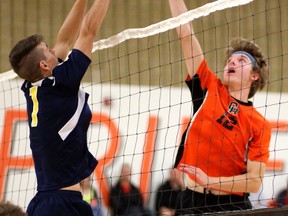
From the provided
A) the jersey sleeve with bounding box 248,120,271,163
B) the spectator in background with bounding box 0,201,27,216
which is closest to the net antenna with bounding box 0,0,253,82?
the jersey sleeve with bounding box 248,120,271,163

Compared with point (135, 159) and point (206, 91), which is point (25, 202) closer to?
point (135, 159)

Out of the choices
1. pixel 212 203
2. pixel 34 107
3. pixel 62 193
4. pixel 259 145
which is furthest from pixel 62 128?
pixel 259 145

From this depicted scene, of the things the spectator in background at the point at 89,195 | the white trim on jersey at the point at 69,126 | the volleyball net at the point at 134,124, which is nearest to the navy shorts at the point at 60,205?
the white trim on jersey at the point at 69,126

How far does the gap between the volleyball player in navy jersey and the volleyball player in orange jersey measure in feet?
3.04

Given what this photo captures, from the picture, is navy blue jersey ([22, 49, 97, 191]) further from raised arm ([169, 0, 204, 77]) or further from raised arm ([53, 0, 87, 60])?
raised arm ([169, 0, 204, 77])

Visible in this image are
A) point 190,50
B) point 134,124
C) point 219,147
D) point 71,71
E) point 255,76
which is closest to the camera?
point 71,71

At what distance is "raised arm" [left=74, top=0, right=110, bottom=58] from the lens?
4461 millimetres

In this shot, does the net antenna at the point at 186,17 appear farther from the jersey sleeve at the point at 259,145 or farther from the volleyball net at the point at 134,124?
the volleyball net at the point at 134,124

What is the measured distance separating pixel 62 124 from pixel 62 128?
0.02m

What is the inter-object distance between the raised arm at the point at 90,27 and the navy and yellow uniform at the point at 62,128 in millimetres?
79

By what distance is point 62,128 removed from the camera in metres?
4.38

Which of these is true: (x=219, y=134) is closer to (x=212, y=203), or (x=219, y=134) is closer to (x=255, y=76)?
(x=212, y=203)

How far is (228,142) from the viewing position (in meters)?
5.11

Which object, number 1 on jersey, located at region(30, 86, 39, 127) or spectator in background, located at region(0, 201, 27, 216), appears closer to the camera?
spectator in background, located at region(0, 201, 27, 216)
